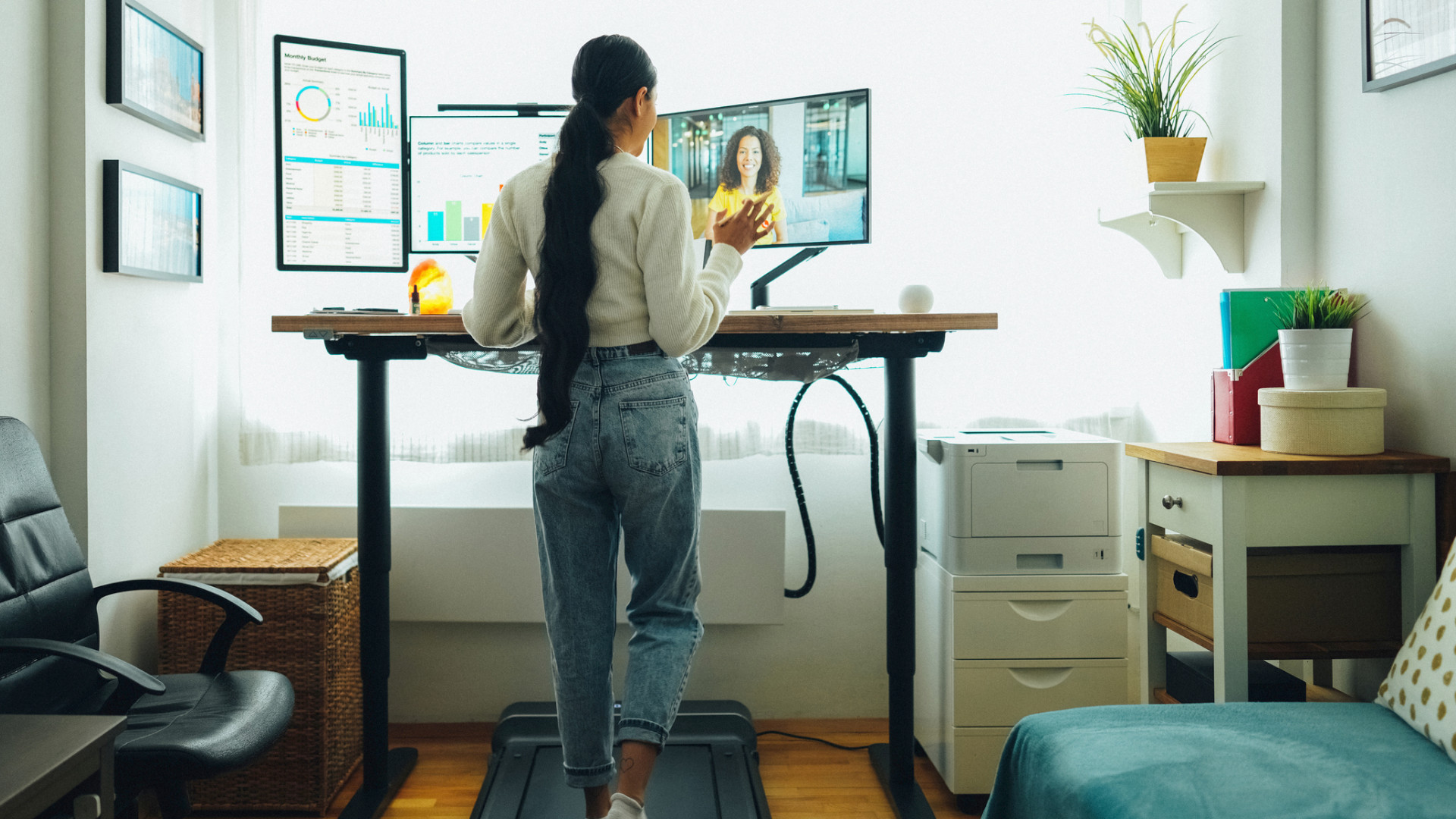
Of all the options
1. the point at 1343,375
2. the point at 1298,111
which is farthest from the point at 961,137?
the point at 1343,375

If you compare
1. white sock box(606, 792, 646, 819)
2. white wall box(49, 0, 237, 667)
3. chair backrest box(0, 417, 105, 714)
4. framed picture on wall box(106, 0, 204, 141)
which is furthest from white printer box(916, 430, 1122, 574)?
framed picture on wall box(106, 0, 204, 141)

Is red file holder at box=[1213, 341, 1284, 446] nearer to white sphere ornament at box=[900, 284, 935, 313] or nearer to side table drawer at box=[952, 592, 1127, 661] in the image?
side table drawer at box=[952, 592, 1127, 661]

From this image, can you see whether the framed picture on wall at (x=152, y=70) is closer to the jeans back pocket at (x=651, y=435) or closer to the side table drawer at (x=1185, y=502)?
the jeans back pocket at (x=651, y=435)

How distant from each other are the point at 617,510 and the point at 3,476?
1.00 m

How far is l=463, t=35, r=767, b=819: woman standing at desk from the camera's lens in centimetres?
141

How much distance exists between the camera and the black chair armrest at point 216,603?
1.64 meters

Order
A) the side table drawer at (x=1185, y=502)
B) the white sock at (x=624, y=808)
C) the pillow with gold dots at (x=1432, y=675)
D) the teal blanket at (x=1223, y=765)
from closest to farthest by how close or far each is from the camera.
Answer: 1. the teal blanket at (x=1223, y=765)
2. the pillow with gold dots at (x=1432, y=675)
3. the white sock at (x=624, y=808)
4. the side table drawer at (x=1185, y=502)

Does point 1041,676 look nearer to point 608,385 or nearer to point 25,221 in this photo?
point 608,385

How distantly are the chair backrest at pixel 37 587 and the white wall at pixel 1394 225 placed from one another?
221cm

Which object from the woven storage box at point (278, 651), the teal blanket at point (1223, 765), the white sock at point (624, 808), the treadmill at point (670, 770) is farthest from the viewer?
the woven storage box at point (278, 651)

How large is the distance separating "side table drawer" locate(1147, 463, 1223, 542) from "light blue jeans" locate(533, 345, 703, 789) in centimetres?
83

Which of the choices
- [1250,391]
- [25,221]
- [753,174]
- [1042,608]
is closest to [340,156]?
[25,221]

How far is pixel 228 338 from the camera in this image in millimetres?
2420

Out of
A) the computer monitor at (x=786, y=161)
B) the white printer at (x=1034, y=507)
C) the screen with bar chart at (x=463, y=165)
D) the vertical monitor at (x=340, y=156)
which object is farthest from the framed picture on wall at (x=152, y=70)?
the white printer at (x=1034, y=507)
